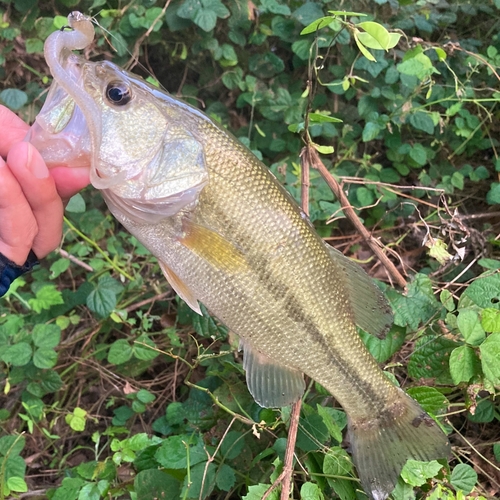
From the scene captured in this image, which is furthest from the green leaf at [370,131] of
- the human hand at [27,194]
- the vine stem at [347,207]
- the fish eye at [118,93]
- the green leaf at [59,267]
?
the green leaf at [59,267]

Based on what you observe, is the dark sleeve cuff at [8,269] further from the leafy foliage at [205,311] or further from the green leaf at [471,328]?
the green leaf at [471,328]

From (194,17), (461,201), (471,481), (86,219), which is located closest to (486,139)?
(461,201)

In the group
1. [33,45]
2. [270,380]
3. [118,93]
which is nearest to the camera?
[118,93]

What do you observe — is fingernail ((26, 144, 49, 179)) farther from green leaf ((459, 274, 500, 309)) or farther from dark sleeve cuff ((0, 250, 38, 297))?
green leaf ((459, 274, 500, 309))

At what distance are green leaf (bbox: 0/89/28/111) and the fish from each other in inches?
63.0

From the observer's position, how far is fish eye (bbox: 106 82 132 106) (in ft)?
4.64

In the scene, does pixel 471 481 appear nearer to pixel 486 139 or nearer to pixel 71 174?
pixel 71 174

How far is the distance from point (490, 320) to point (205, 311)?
1.20 meters

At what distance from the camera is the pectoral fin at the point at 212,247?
149cm

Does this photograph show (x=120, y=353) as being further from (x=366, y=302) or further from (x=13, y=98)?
(x=13, y=98)

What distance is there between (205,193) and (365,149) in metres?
2.00

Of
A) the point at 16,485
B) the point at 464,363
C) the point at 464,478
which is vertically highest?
the point at 464,363

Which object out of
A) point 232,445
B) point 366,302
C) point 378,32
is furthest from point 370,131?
point 232,445

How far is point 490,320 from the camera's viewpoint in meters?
1.69
